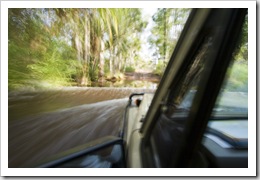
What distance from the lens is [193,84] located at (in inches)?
14.9

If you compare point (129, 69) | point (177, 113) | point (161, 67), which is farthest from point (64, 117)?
point (177, 113)

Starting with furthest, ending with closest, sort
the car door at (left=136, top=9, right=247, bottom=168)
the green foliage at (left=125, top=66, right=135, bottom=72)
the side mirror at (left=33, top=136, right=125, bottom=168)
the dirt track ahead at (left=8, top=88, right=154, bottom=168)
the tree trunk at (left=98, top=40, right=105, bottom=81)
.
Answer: the tree trunk at (left=98, top=40, right=105, bottom=81)
the green foliage at (left=125, top=66, right=135, bottom=72)
the dirt track ahead at (left=8, top=88, right=154, bottom=168)
the side mirror at (left=33, top=136, right=125, bottom=168)
the car door at (left=136, top=9, right=247, bottom=168)

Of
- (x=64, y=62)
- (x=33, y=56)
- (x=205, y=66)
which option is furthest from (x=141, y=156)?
(x=64, y=62)

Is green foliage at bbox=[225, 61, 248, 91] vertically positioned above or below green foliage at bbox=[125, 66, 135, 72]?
below

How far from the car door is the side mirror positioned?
0.25 feet

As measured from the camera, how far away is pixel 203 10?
1.12ft

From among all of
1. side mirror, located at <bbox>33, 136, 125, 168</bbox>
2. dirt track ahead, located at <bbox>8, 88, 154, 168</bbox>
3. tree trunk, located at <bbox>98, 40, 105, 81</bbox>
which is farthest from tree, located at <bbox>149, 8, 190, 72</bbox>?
tree trunk, located at <bbox>98, 40, 105, 81</bbox>

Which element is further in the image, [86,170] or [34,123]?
[34,123]

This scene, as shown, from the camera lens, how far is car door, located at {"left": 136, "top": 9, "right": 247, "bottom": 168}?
0.32m

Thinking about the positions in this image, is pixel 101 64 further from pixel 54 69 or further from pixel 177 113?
pixel 177 113

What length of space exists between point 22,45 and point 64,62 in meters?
0.68

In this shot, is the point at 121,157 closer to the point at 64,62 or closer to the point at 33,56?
the point at 33,56

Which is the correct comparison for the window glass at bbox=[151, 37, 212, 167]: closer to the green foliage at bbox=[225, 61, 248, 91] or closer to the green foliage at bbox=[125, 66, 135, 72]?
the green foliage at bbox=[225, 61, 248, 91]

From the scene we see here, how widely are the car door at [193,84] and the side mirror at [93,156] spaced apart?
8 centimetres
